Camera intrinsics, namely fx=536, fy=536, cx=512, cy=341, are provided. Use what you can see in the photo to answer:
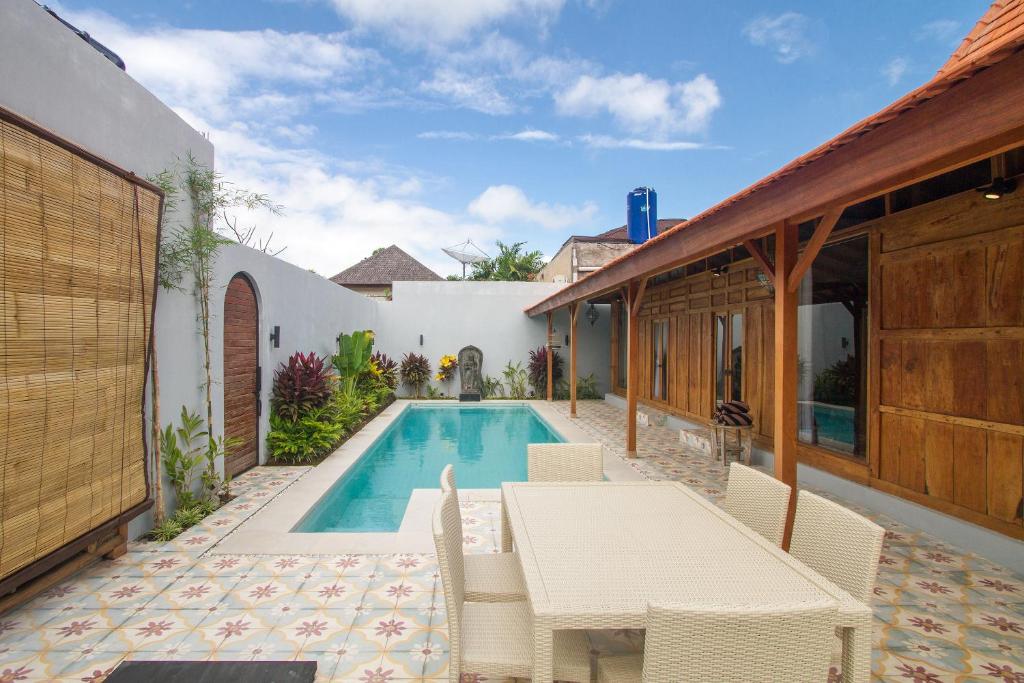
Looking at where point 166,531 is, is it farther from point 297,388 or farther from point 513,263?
point 513,263

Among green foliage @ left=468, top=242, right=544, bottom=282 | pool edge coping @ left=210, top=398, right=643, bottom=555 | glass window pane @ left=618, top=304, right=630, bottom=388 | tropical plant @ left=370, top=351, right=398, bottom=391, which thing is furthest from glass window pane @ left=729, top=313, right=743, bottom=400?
green foliage @ left=468, top=242, right=544, bottom=282

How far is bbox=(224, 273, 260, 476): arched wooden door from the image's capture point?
20.2 ft

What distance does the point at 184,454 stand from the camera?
4922 millimetres

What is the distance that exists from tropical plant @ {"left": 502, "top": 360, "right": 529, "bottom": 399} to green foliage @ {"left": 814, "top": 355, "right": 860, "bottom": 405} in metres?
9.67

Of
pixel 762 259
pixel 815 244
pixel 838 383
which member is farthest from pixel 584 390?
pixel 815 244

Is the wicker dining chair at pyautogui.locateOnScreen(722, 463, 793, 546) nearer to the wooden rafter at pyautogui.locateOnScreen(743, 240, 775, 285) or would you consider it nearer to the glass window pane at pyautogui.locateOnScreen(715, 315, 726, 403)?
the wooden rafter at pyautogui.locateOnScreen(743, 240, 775, 285)

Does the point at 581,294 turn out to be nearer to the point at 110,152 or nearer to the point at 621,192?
the point at 110,152

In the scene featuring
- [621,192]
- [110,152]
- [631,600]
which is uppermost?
[621,192]

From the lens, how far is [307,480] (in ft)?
20.7

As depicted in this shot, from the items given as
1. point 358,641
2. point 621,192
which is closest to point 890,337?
point 358,641

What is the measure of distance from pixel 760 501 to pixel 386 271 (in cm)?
2898

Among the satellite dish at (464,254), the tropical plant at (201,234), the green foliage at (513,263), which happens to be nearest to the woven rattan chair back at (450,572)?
the tropical plant at (201,234)

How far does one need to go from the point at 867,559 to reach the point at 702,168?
3674 centimetres

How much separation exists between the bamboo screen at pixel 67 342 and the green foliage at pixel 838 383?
664cm
